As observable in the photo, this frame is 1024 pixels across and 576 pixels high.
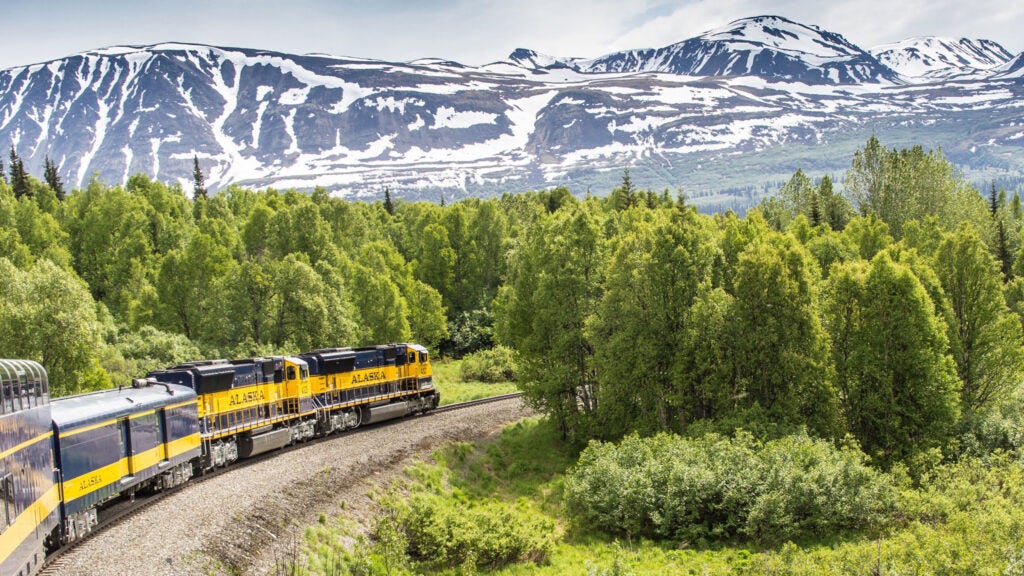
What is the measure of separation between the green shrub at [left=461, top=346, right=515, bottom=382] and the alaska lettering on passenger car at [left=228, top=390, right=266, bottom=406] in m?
38.2

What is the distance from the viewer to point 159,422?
29391 mm

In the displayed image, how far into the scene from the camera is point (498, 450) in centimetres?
4494

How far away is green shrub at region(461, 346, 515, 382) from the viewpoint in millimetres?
75438

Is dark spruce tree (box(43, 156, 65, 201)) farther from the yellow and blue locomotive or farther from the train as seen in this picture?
the train

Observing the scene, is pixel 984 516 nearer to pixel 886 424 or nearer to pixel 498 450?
pixel 886 424

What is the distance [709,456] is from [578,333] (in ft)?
44.0

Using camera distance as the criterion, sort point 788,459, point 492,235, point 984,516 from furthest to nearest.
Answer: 1. point 492,235
2. point 788,459
3. point 984,516

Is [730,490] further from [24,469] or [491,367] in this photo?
A: [491,367]

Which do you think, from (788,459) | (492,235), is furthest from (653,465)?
(492,235)

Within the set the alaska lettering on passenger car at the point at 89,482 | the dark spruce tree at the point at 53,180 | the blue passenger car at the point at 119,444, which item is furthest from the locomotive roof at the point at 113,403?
the dark spruce tree at the point at 53,180

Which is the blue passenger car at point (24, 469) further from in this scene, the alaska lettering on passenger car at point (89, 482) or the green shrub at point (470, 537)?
the green shrub at point (470, 537)

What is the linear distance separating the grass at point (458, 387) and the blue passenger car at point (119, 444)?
30.8m

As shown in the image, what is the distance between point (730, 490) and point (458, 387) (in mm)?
42043

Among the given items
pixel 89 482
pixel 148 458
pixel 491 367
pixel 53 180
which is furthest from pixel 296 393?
pixel 53 180
